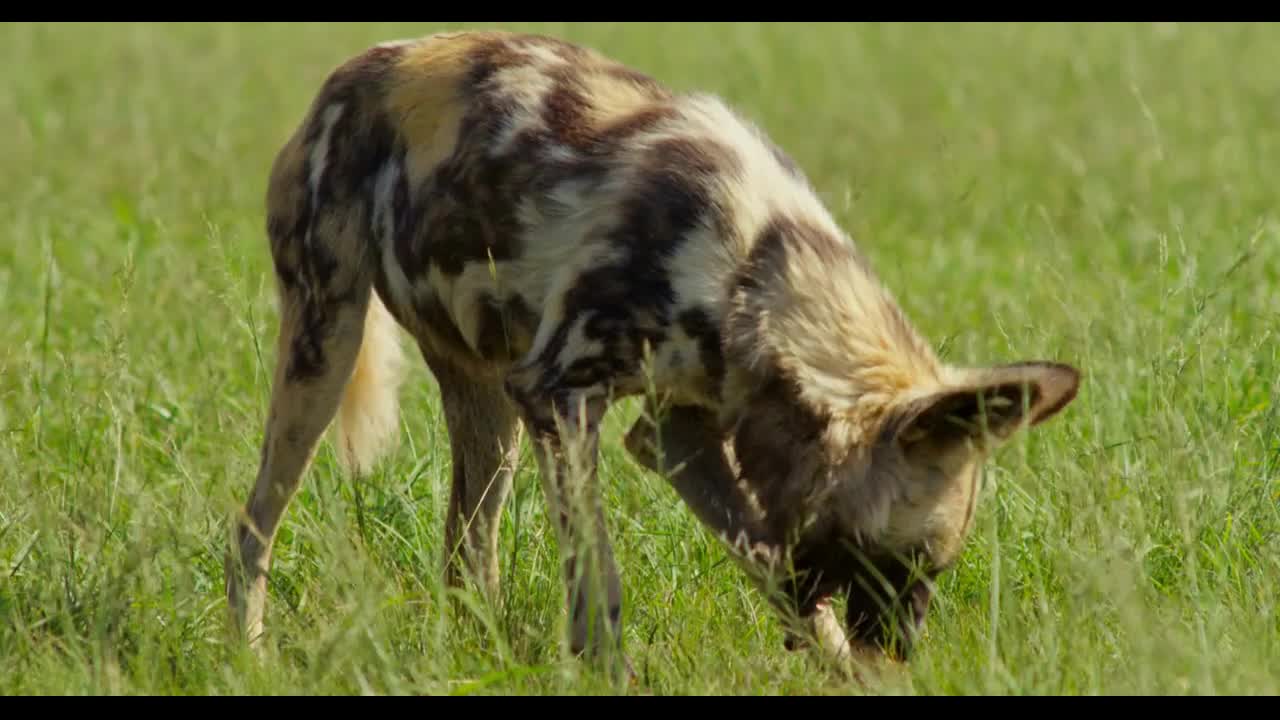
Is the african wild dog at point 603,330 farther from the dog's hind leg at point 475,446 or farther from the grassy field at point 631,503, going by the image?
the grassy field at point 631,503

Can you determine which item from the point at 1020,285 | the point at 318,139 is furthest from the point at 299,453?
the point at 1020,285

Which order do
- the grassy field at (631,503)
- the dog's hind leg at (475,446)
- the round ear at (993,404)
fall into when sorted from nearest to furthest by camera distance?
the round ear at (993,404) < the grassy field at (631,503) < the dog's hind leg at (475,446)

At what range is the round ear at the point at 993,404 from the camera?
3102 millimetres

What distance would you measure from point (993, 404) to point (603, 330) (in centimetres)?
75

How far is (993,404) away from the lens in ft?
10.4

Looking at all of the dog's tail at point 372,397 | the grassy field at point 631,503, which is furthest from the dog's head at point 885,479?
the dog's tail at point 372,397

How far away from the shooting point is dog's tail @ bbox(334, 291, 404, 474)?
166 inches

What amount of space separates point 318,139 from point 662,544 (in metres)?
1.14

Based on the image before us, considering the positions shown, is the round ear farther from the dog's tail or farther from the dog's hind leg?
the dog's tail

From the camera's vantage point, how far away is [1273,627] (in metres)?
3.36

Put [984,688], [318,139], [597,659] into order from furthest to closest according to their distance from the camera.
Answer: [318,139] < [597,659] < [984,688]

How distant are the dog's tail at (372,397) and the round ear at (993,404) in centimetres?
143

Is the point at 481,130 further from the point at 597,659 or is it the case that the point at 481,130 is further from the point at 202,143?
the point at 202,143

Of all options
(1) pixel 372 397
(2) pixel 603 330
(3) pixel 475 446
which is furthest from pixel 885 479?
(1) pixel 372 397
